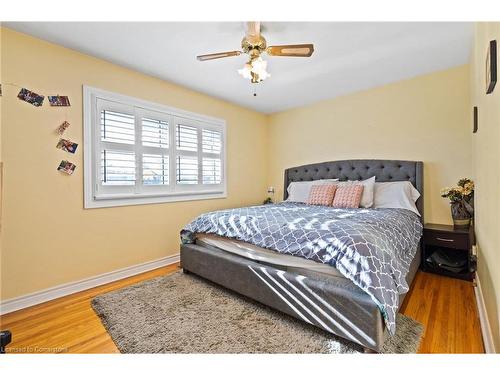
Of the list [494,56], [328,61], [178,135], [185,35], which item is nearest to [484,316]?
[494,56]

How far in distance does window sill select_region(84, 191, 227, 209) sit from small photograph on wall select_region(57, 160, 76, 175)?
32cm

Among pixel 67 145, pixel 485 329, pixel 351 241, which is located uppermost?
pixel 67 145

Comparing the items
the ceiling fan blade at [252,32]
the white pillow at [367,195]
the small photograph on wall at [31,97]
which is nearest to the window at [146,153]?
the small photograph on wall at [31,97]

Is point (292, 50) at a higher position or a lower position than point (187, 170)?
higher

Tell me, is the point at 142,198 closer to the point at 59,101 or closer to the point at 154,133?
the point at 154,133

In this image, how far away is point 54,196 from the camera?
2305mm

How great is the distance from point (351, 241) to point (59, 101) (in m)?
2.83

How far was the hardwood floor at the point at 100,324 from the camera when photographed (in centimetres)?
157

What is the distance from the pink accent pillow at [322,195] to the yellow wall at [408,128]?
804mm

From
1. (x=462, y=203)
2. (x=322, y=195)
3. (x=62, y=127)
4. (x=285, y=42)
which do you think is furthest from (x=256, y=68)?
(x=462, y=203)

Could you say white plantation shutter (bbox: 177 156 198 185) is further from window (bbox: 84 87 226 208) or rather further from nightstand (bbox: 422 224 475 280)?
nightstand (bbox: 422 224 475 280)

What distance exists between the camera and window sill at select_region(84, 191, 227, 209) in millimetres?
2588

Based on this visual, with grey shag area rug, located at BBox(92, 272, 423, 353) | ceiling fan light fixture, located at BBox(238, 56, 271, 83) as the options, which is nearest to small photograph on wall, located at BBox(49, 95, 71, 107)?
ceiling fan light fixture, located at BBox(238, 56, 271, 83)
